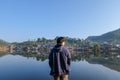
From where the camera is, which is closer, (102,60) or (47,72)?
(47,72)

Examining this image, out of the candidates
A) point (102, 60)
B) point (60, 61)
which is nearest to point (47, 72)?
point (60, 61)

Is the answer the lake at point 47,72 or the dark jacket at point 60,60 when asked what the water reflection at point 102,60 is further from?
the dark jacket at point 60,60

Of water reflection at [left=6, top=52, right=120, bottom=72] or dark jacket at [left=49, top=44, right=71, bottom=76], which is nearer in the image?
dark jacket at [left=49, top=44, right=71, bottom=76]

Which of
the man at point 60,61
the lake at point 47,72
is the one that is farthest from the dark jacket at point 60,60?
the lake at point 47,72

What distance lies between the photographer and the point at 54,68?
266 inches

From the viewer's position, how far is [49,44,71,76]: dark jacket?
664 centimetres

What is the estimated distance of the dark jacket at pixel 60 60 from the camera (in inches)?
261

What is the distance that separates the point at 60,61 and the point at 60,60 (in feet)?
0.09

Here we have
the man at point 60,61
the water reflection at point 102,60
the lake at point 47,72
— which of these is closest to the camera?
the man at point 60,61

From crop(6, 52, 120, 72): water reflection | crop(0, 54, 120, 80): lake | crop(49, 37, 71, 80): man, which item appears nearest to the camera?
crop(49, 37, 71, 80): man

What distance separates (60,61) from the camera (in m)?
A: 6.72

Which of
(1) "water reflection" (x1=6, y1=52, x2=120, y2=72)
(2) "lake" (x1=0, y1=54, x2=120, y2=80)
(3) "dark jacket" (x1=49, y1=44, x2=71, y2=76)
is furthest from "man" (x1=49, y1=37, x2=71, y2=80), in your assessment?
(1) "water reflection" (x1=6, y1=52, x2=120, y2=72)

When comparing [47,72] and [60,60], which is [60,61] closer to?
[60,60]

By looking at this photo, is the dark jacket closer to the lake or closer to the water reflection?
the lake
